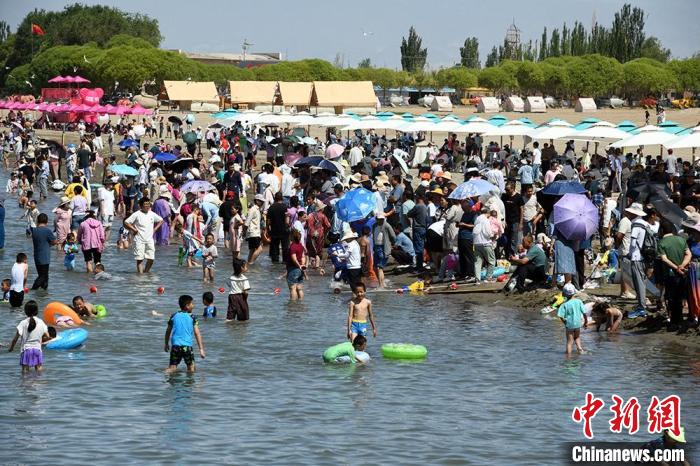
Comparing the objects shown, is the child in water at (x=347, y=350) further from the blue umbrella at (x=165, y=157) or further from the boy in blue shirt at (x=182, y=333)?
the blue umbrella at (x=165, y=157)

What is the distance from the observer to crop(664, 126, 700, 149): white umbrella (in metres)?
27.7

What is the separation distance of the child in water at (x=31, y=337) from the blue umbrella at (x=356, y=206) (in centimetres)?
778

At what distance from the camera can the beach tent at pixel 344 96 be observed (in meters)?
79.4

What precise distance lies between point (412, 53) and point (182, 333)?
531 feet

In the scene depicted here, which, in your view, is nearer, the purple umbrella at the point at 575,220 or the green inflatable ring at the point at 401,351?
the green inflatable ring at the point at 401,351

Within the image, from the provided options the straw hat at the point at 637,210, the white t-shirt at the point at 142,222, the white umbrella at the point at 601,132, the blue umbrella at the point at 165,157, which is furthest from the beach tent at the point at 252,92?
the straw hat at the point at 637,210

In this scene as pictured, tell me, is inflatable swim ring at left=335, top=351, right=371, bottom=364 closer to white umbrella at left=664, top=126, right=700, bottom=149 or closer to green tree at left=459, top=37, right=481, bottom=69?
white umbrella at left=664, top=126, right=700, bottom=149

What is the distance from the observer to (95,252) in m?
23.1

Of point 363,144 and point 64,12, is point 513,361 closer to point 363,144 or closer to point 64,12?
point 363,144

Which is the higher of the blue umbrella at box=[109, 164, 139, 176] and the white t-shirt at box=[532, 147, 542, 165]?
the white t-shirt at box=[532, 147, 542, 165]

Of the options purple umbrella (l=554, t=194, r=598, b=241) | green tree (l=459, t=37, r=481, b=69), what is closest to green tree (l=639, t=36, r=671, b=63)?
green tree (l=459, t=37, r=481, b=69)

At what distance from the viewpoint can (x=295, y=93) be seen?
8038 centimetres

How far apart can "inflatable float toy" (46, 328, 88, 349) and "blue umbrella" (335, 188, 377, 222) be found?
6287 mm

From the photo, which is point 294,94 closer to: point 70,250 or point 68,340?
point 70,250
